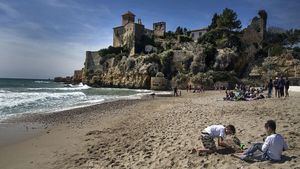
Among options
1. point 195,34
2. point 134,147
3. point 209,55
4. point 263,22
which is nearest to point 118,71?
point 195,34

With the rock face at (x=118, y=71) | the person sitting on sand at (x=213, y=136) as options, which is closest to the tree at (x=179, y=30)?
the rock face at (x=118, y=71)

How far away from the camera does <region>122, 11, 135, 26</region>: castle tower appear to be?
90.4 m

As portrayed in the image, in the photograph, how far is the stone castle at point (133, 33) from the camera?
→ 79500mm

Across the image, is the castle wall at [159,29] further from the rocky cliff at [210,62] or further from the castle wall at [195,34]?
the rocky cliff at [210,62]

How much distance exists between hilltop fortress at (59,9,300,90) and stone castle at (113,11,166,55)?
0.31 meters

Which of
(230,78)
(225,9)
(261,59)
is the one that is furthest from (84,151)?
Answer: (225,9)

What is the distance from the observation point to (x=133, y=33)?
80.2 meters

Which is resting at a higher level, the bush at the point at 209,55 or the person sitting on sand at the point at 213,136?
the bush at the point at 209,55

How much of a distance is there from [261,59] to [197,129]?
4708 centimetres

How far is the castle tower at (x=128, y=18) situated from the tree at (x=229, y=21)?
34.5 meters

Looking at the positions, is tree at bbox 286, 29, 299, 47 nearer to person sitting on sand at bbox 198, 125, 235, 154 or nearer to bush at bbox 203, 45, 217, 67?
bush at bbox 203, 45, 217, 67

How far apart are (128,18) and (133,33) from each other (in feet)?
40.8

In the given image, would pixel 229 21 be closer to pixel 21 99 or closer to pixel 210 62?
pixel 210 62

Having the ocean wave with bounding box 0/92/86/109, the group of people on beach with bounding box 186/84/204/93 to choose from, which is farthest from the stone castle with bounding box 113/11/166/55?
the ocean wave with bounding box 0/92/86/109
